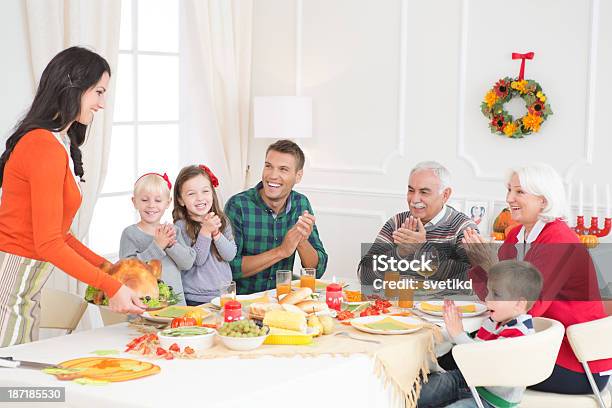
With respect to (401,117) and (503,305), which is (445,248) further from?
(401,117)

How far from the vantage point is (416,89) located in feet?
18.3

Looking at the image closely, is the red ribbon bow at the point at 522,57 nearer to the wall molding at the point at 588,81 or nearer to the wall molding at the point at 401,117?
the wall molding at the point at 588,81

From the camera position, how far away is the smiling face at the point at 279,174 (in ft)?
13.0

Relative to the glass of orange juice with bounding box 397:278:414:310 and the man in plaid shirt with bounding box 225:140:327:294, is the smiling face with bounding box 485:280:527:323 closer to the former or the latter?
the glass of orange juice with bounding box 397:278:414:310

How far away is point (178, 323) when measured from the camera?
9.11 feet

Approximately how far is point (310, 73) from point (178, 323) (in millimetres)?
3584

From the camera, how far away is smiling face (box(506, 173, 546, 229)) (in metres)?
3.27

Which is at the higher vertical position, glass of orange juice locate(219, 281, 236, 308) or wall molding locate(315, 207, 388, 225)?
wall molding locate(315, 207, 388, 225)

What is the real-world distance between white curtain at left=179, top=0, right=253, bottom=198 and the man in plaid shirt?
1.87 metres

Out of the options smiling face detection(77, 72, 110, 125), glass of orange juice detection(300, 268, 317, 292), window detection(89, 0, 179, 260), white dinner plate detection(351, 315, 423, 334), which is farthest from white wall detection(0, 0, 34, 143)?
white dinner plate detection(351, 315, 423, 334)

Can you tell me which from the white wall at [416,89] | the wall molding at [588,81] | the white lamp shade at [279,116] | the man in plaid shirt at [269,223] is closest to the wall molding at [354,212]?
the white wall at [416,89]

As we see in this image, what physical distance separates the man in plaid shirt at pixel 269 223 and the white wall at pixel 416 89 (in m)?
1.66

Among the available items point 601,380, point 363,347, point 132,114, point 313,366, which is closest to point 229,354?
point 313,366

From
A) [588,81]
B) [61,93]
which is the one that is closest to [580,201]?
[588,81]
